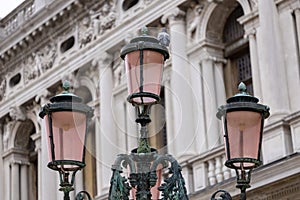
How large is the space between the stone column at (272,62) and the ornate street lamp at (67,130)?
7.68 m

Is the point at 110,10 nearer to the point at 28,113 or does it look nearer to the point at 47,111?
the point at 28,113

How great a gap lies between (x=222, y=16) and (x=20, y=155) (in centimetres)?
800

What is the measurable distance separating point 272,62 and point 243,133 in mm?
7981

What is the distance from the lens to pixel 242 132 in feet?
27.8

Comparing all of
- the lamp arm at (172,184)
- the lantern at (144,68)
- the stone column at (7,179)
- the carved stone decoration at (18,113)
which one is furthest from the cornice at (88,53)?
the lamp arm at (172,184)

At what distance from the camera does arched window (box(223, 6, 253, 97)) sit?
18.1 meters

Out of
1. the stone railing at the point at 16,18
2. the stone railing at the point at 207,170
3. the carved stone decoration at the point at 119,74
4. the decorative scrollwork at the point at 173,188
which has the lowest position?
the decorative scrollwork at the point at 173,188

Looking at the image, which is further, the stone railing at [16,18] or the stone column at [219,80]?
the stone railing at [16,18]

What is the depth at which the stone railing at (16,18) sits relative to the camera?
80.5 feet

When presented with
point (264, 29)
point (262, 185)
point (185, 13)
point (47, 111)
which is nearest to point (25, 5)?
point (185, 13)

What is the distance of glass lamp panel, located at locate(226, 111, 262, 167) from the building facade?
0.71 m

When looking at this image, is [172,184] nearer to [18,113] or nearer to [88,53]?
[88,53]

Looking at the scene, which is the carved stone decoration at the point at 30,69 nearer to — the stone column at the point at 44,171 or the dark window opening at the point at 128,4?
the stone column at the point at 44,171

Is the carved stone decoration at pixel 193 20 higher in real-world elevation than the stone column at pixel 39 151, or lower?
higher
